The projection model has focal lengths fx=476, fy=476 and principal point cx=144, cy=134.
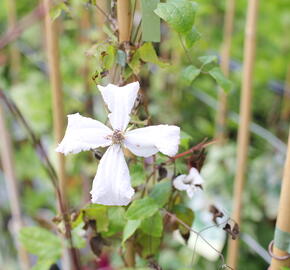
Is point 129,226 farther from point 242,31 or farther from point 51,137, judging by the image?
point 242,31

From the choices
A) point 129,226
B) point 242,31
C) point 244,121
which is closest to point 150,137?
point 129,226

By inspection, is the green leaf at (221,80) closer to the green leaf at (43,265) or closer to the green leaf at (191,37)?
the green leaf at (191,37)

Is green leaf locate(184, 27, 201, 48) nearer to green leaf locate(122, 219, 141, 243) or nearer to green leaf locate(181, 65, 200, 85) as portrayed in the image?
green leaf locate(181, 65, 200, 85)

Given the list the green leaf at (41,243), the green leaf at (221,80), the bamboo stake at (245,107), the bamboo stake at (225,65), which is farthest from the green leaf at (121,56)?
the bamboo stake at (225,65)

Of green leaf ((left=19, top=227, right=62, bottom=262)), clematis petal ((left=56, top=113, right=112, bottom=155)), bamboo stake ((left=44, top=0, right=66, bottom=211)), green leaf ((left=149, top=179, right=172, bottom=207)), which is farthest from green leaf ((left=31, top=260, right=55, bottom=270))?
clematis petal ((left=56, top=113, right=112, bottom=155))

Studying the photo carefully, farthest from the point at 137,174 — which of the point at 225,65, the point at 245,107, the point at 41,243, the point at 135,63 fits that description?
the point at 225,65

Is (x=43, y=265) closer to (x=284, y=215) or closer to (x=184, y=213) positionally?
(x=184, y=213)
